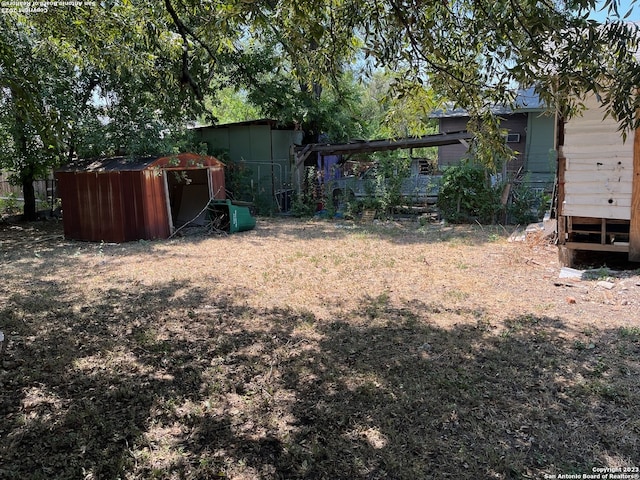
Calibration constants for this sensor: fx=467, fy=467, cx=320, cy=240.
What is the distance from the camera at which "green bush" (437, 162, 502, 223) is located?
1126 centimetres

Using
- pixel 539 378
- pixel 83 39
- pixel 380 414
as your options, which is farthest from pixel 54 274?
pixel 539 378

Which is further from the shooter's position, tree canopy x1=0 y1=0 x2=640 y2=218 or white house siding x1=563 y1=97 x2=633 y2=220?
white house siding x1=563 y1=97 x2=633 y2=220

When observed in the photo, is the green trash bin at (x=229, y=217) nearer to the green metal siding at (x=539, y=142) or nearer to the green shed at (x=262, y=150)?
the green shed at (x=262, y=150)

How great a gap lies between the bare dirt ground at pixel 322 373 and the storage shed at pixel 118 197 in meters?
3.08

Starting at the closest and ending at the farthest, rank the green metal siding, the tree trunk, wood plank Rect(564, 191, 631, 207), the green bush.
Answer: wood plank Rect(564, 191, 631, 207) → the green bush → the tree trunk → the green metal siding

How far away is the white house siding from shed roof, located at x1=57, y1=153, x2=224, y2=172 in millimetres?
7652

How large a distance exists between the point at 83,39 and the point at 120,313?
3218 millimetres

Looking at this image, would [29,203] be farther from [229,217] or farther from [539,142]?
[539,142]

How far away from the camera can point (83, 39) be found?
545 cm

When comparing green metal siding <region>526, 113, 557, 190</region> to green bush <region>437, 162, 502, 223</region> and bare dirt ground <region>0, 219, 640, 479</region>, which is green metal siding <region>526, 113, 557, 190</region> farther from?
bare dirt ground <region>0, 219, 640, 479</region>

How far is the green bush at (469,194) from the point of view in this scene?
1126cm

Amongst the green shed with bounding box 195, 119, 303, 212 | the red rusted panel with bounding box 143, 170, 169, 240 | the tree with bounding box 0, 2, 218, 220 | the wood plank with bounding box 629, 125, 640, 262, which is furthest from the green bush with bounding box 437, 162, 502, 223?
the tree with bounding box 0, 2, 218, 220

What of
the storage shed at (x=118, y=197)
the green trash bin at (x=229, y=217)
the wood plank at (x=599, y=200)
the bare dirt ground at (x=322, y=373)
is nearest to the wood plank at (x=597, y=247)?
the bare dirt ground at (x=322, y=373)

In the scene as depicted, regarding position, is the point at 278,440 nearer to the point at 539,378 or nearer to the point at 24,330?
the point at 539,378
